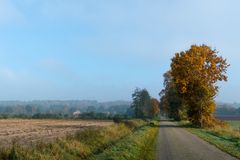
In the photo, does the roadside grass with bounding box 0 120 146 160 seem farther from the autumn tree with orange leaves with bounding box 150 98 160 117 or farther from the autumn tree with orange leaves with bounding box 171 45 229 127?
the autumn tree with orange leaves with bounding box 150 98 160 117

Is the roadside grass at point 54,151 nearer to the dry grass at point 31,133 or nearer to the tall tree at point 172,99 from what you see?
the dry grass at point 31,133

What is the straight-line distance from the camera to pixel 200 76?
68750 millimetres

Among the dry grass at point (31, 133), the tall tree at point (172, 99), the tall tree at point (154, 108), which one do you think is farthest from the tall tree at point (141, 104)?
the dry grass at point (31, 133)

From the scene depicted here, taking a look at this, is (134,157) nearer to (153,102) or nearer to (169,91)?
(169,91)

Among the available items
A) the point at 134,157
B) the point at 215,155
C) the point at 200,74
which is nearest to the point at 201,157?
the point at 215,155

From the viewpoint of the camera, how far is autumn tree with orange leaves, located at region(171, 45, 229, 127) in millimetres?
68312

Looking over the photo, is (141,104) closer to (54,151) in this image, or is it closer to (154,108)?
(154,108)

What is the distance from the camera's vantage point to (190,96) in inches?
2749

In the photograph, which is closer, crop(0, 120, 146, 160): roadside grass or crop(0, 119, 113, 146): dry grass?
crop(0, 120, 146, 160): roadside grass

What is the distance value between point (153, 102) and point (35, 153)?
540 ft

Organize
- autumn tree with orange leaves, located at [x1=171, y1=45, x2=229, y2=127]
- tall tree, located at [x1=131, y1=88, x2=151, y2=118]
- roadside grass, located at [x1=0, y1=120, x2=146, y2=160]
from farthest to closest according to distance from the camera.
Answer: tall tree, located at [x1=131, y1=88, x2=151, y2=118] → autumn tree with orange leaves, located at [x1=171, y1=45, x2=229, y2=127] → roadside grass, located at [x1=0, y1=120, x2=146, y2=160]

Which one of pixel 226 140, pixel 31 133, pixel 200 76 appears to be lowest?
pixel 226 140

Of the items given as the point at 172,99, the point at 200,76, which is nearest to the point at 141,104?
the point at 172,99

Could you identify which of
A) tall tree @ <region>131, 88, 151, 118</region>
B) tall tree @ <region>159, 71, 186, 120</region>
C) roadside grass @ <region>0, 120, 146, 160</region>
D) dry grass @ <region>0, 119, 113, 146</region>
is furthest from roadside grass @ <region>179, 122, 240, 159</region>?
tall tree @ <region>131, 88, 151, 118</region>
